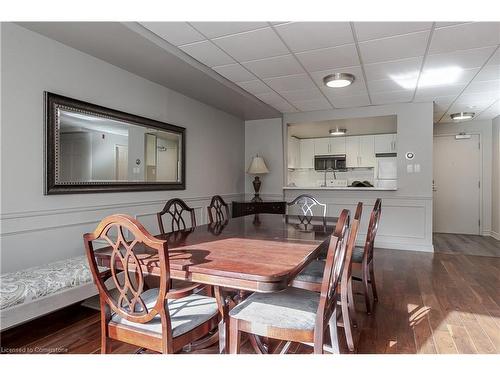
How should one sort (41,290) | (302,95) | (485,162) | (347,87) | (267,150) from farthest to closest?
(485,162) < (267,150) < (302,95) < (347,87) < (41,290)

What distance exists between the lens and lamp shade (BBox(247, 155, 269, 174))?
5512 millimetres

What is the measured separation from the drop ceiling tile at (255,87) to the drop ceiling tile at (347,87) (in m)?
0.66

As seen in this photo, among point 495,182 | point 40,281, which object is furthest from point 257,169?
point 495,182

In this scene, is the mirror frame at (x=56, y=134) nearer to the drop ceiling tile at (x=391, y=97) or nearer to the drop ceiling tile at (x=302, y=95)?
the drop ceiling tile at (x=302, y=95)

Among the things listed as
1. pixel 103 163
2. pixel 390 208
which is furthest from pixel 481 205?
pixel 103 163

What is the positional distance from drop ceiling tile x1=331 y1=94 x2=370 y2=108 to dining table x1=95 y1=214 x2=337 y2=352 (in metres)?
2.76

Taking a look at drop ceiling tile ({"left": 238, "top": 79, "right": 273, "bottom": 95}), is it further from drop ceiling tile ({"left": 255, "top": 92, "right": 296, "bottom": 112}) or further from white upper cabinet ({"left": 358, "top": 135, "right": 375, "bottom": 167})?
white upper cabinet ({"left": 358, "top": 135, "right": 375, "bottom": 167})

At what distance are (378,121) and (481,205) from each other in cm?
275

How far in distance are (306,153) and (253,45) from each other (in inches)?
199

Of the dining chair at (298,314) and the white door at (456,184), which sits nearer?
the dining chair at (298,314)

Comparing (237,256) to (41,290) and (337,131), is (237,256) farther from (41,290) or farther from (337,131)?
(337,131)

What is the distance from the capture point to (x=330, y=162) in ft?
23.7

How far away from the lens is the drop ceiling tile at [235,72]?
336cm

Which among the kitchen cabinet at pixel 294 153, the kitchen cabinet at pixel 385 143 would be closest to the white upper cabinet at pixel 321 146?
the kitchen cabinet at pixel 294 153
